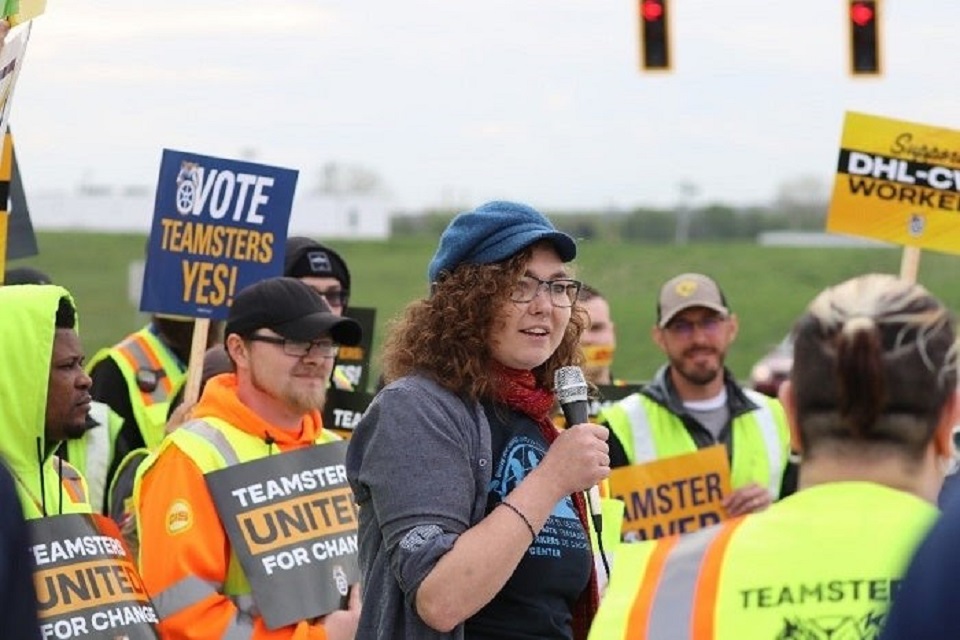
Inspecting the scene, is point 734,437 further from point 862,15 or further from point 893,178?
point 862,15

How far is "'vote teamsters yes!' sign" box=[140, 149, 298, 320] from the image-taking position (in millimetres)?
8031

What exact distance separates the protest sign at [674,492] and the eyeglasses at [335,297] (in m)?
1.36

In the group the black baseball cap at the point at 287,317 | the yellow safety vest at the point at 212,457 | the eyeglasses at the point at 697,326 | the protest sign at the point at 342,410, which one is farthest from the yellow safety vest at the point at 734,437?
the yellow safety vest at the point at 212,457

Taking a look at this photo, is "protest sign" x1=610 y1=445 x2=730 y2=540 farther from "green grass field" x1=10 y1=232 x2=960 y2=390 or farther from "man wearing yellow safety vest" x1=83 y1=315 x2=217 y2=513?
"green grass field" x1=10 y1=232 x2=960 y2=390

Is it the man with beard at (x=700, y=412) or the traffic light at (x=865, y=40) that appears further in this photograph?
the traffic light at (x=865, y=40)

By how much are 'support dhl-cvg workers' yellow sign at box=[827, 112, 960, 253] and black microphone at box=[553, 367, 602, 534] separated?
4899 mm

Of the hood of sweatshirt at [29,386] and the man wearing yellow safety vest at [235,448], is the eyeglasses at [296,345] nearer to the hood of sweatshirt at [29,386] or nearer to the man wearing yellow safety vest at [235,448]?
the man wearing yellow safety vest at [235,448]

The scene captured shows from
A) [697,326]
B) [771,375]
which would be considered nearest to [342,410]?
[697,326]

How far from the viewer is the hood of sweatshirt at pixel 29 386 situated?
5.07 metres

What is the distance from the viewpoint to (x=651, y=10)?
1747 centimetres

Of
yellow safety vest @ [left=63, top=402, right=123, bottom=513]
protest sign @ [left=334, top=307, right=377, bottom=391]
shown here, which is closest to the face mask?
protest sign @ [left=334, top=307, right=377, bottom=391]

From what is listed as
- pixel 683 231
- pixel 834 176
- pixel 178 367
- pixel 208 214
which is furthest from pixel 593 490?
pixel 683 231

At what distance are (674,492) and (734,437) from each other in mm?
537

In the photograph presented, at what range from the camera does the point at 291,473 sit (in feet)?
20.1
